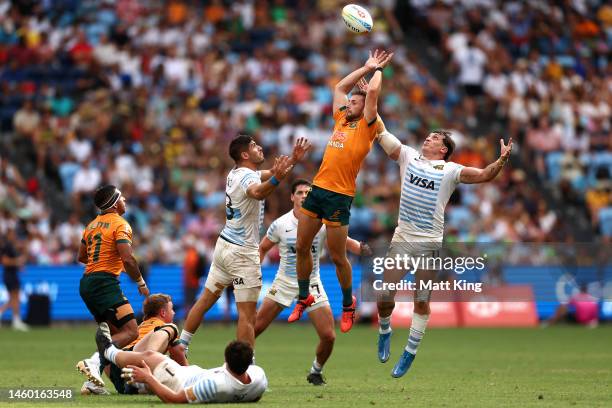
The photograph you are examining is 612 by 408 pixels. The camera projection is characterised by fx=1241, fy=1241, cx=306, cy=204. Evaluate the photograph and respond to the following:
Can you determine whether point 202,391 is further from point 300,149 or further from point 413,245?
point 413,245

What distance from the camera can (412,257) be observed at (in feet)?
51.4

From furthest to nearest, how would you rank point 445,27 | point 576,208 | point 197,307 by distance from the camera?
point 445,27 < point 576,208 < point 197,307

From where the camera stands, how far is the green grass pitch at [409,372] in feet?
44.9

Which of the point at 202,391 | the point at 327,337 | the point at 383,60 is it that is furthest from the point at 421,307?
the point at 202,391

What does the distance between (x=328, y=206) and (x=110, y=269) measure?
9.01ft

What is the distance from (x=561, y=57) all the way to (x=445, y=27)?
3651mm

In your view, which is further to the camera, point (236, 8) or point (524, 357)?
point (236, 8)

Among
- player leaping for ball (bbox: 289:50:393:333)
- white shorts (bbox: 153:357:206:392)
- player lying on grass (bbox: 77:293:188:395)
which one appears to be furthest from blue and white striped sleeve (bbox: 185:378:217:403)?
player leaping for ball (bbox: 289:50:393:333)

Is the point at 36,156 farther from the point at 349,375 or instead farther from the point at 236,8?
the point at 349,375

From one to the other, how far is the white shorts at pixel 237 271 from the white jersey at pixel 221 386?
260cm

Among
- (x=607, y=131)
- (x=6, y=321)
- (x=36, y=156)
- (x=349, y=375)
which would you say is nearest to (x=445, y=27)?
(x=607, y=131)

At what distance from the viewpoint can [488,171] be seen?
14758mm

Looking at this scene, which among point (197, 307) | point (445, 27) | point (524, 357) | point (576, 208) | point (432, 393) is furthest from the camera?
point (445, 27)

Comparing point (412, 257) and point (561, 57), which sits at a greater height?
point (412, 257)
